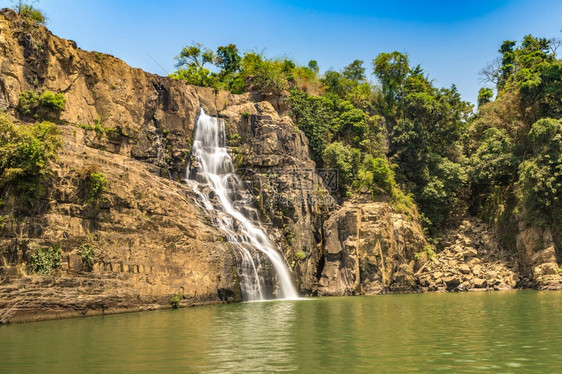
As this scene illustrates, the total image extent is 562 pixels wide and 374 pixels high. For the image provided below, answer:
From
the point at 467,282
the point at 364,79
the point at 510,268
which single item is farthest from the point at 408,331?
the point at 364,79

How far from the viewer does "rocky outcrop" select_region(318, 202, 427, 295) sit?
3200cm

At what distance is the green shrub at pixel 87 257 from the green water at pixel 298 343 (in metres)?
3.34

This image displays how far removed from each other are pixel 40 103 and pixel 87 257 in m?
13.7

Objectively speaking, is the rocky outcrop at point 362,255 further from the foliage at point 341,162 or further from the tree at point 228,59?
the tree at point 228,59

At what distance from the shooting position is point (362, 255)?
108 ft

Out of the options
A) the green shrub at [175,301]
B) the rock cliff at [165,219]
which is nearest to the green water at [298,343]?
the rock cliff at [165,219]

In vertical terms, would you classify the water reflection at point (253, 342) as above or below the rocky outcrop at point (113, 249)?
below

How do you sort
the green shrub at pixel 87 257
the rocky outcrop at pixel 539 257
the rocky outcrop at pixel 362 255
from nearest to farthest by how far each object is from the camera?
the green shrub at pixel 87 257
the rocky outcrop at pixel 539 257
the rocky outcrop at pixel 362 255

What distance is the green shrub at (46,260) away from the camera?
18609 mm

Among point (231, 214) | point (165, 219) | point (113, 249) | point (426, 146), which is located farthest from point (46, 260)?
point (426, 146)

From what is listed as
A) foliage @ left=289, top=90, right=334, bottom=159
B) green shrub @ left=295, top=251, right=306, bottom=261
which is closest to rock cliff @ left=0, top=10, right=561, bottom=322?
green shrub @ left=295, top=251, right=306, bottom=261

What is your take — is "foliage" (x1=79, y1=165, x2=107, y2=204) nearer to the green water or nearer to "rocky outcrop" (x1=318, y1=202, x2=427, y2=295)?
the green water

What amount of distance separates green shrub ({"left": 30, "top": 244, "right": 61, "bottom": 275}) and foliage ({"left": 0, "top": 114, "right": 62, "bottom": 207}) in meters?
2.30

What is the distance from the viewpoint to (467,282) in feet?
112
